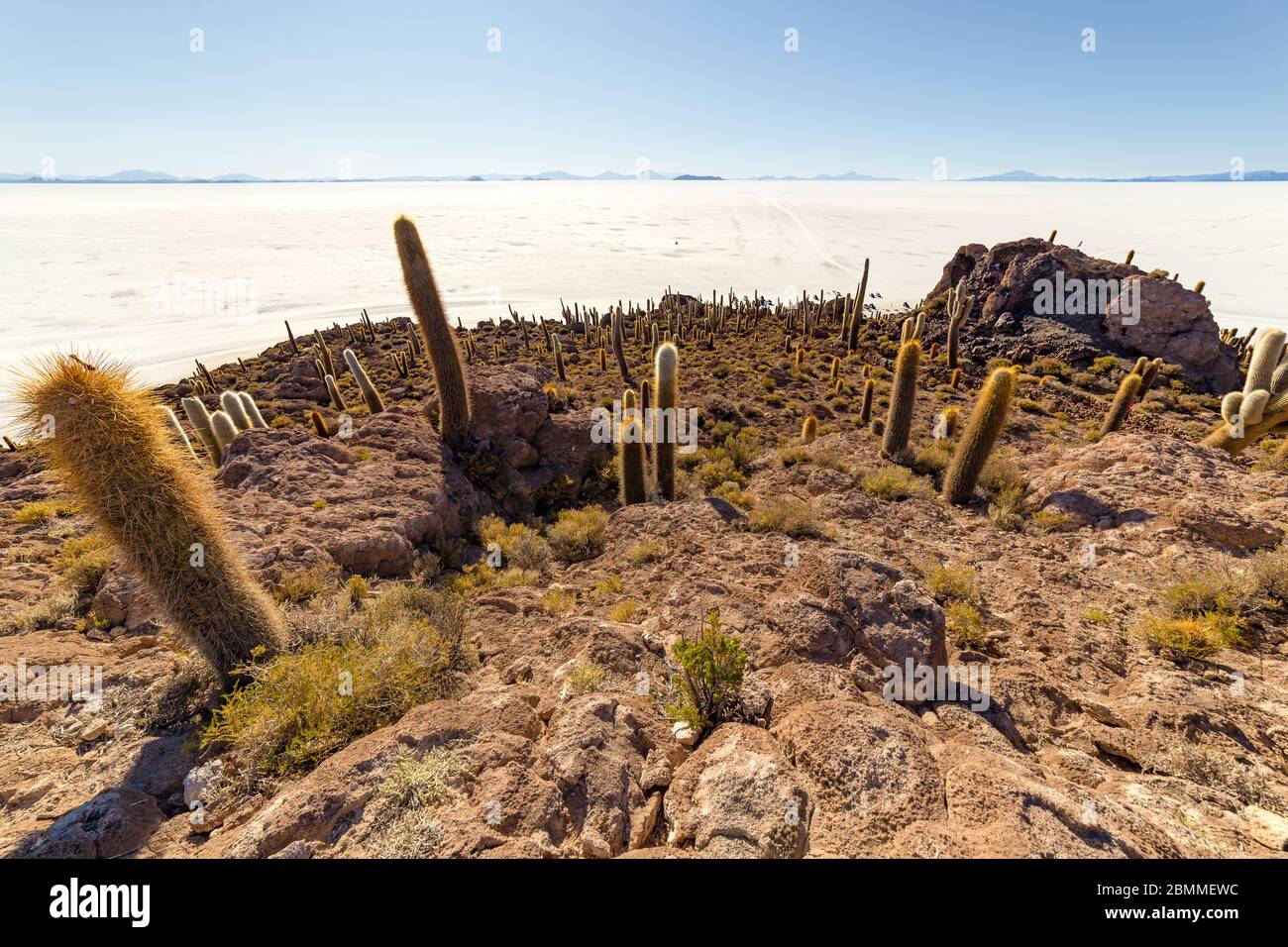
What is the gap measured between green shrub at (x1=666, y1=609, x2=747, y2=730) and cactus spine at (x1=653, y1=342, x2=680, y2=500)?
637cm

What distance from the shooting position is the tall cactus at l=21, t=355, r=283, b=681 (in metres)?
3.49

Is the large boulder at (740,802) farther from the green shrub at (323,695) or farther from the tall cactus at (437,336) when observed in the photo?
the tall cactus at (437,336)

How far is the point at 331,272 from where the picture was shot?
172 ft

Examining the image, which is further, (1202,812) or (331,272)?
(331,272)

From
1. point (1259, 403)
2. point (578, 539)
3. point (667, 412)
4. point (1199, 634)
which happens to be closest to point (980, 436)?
point (1199, 634)

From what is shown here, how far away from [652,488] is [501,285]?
42.5 meters

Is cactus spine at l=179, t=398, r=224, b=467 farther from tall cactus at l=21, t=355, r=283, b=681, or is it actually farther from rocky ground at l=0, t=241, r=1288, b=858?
tall cactus at l=21, t=355, r=283, b=681

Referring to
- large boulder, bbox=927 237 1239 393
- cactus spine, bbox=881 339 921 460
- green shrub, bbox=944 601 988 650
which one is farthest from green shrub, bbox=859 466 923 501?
large boulder, bbox=927 237 1239 393

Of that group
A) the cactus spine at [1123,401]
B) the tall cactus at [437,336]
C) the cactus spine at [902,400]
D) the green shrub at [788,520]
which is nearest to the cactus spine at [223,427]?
the tall cactus at [437,336]

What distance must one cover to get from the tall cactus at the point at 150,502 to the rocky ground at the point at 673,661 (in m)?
0.58

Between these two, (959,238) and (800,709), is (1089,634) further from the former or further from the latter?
(959,238)

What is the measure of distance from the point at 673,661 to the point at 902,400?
945 centimetres

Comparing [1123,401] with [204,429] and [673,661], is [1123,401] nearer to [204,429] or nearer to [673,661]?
[673,661]
